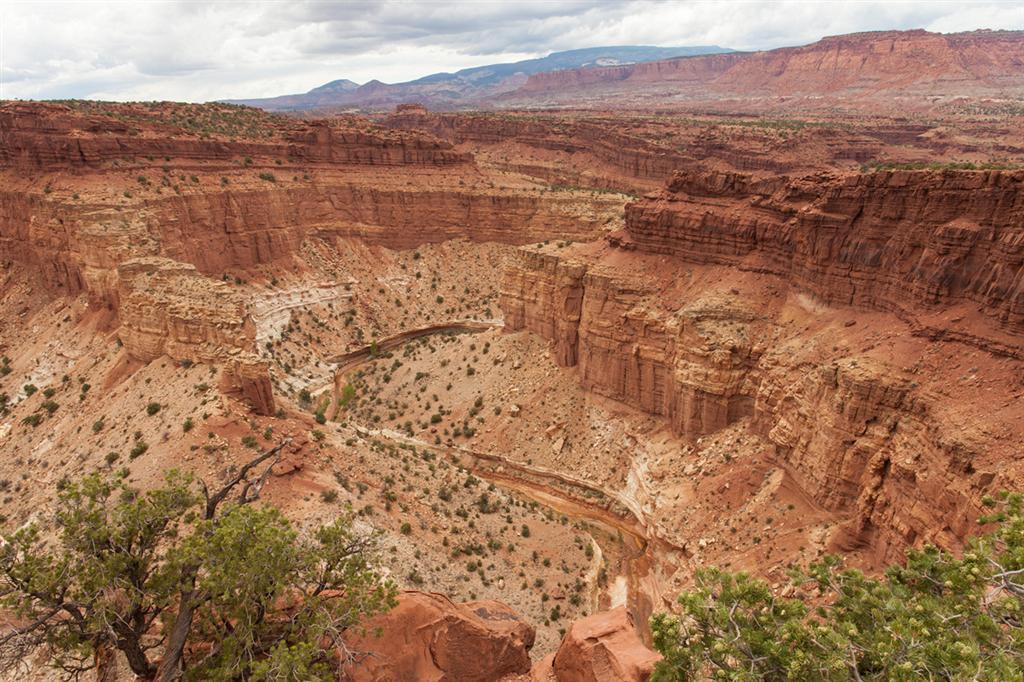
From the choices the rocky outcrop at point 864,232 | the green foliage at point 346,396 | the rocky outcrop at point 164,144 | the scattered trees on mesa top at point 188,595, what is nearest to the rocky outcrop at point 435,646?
the scattered trees on mesa top at point 188,595

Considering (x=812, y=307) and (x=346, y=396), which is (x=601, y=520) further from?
(x=346, y=396)

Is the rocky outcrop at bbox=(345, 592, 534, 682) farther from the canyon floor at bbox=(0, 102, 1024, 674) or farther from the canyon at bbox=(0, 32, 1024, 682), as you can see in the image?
the canyon floor at bbox=(0, 102, 1024, 674)

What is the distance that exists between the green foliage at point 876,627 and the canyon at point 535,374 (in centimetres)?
317

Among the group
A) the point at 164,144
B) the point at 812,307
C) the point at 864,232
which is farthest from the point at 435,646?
the point at 164,144

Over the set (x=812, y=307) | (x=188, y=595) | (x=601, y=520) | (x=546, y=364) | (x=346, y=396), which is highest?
(x=188, y=595)

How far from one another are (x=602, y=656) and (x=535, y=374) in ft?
97.3

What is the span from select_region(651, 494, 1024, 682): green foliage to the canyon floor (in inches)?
295

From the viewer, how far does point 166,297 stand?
31.2 meters

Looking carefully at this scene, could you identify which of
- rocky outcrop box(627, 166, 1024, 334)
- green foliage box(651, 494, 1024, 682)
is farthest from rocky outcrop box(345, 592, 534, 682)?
rocky outcrop box(627, 166, 1024, 334)

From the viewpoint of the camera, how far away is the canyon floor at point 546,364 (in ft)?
72.5

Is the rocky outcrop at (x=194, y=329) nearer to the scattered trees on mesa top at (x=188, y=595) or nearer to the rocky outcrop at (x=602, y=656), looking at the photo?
the scattered trees on mesa top at (x=188, y=595)

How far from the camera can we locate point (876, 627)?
11.1m

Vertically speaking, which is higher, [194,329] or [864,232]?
[864,232]

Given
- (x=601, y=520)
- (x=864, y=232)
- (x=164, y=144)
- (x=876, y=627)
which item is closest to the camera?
(x=876, y=627)
